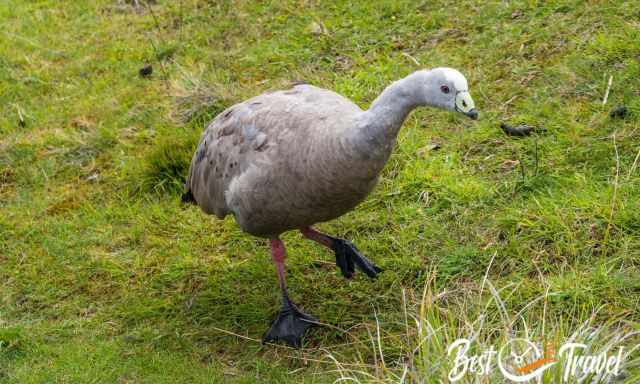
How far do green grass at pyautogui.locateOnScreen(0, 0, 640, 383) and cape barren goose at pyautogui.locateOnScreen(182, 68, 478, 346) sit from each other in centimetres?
35

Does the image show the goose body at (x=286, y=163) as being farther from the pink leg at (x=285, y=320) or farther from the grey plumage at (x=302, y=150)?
the pink leg at (x=285, y=320)

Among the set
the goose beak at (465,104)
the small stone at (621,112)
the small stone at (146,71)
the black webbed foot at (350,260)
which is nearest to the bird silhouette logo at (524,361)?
the goose beak at (465,104)

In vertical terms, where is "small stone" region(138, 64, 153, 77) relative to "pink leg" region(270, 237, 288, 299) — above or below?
above

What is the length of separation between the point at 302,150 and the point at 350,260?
918mm

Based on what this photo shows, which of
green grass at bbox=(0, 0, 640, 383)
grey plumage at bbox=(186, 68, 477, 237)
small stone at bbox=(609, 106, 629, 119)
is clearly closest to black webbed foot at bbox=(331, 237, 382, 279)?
green grass at bbox=(0, 0, 640, 383)

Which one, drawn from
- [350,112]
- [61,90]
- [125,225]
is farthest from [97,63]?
[350,112]

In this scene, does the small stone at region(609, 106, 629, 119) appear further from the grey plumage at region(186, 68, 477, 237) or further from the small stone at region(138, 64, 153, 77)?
the small stone at region(138, 64, 153, 77)

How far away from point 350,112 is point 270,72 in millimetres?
2822

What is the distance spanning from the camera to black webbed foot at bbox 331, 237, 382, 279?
14.9 feet

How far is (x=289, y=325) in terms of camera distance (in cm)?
442

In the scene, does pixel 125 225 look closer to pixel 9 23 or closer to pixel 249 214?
pixel 249 214

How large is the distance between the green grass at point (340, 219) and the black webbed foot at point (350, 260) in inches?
5.8

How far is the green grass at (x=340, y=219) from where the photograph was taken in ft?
13.7

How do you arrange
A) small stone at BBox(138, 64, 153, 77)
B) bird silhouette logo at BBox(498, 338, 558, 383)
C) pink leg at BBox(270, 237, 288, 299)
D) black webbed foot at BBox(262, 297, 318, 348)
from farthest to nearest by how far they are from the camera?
small stone at BBox(138, 64, 153, 77), pink leg at BBox(270, 237, 288, 299), black webbed foot at BBox(262, 297, 318, 348), bird silhouette logo at BBox(498, 338, 558, 383)
